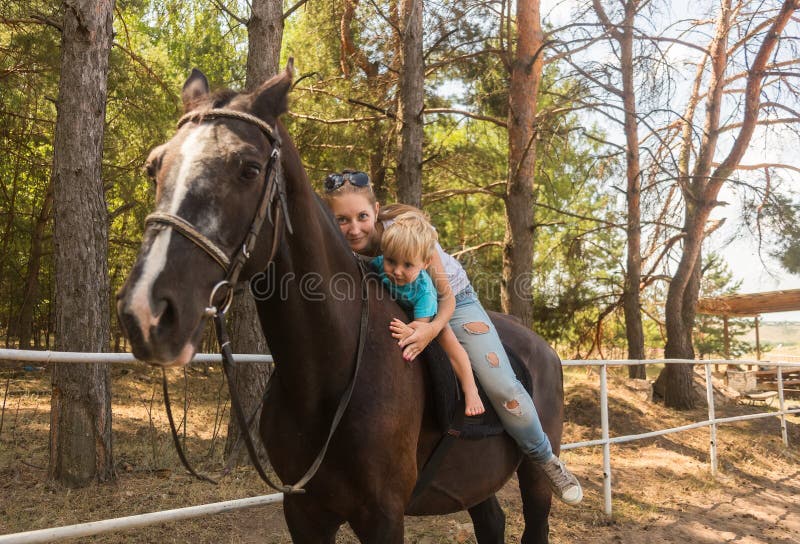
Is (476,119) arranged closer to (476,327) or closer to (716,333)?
(476,327)

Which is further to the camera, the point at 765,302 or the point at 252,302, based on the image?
the point at 765,302

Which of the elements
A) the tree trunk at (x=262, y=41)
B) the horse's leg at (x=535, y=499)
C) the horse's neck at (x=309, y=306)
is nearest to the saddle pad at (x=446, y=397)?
the horse's neck at (x=309, y=306)

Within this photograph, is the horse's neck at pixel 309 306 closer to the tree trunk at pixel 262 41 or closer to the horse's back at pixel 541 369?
the horse's back at pixel 541 369

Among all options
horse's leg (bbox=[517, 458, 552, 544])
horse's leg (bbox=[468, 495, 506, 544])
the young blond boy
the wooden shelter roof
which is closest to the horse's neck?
the young blond boy

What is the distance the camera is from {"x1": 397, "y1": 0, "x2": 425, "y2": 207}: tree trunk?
8281mm

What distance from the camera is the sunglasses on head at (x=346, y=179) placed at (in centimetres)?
253

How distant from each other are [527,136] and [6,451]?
872cm

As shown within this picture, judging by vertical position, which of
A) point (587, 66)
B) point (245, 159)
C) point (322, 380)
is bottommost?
point (322, 380)

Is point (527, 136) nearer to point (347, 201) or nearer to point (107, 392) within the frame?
point (107, 392)

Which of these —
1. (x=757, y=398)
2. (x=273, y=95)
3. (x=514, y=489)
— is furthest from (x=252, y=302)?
(x=757, y=398)

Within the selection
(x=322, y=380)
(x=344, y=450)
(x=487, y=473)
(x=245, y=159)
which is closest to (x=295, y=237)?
(x=245, y=159)

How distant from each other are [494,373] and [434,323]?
523mm

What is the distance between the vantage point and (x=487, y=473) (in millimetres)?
2793

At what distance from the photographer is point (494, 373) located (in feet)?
9.02
